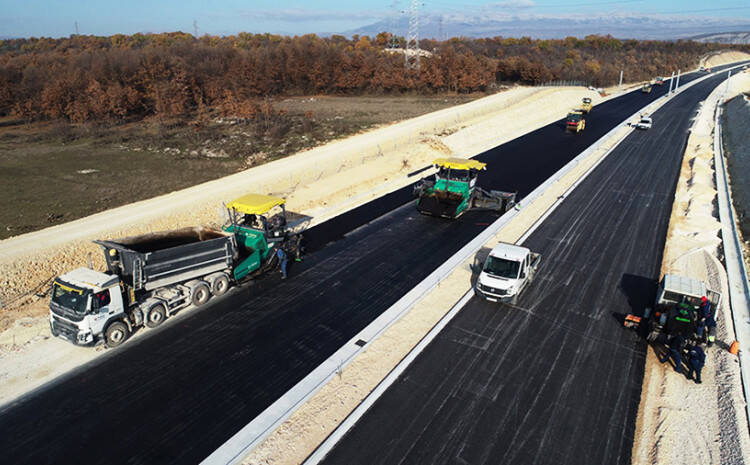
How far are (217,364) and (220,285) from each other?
13.3ft

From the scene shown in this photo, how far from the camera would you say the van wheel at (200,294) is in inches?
633

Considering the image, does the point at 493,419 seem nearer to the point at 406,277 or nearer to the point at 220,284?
the point at 406,277

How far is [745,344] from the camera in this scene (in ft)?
48.3

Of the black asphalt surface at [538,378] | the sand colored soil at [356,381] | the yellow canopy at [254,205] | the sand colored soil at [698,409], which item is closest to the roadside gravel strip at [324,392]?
the sand colored soil at [356,381]

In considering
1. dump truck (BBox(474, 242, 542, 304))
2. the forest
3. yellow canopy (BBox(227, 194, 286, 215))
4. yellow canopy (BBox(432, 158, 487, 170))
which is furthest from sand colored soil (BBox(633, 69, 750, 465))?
the forest

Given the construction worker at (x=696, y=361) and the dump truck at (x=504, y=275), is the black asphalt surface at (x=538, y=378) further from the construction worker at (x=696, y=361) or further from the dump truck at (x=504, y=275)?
the construction worker at (x=696, y=361)

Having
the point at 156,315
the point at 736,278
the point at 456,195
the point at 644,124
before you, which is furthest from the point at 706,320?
the point at 644,124

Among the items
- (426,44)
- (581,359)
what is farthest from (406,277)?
(426,44)

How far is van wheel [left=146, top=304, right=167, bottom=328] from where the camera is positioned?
14852mm

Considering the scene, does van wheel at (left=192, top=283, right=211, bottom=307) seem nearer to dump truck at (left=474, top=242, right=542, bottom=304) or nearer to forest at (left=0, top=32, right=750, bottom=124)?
dump truck at (left=474, top=242, right=542, bottom=304)

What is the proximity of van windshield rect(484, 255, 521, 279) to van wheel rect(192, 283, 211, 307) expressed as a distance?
10.3m

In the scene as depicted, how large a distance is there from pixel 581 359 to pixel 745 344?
5771mm

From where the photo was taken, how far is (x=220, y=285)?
666 inches

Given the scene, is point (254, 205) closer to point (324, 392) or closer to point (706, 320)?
point (324, 392)
